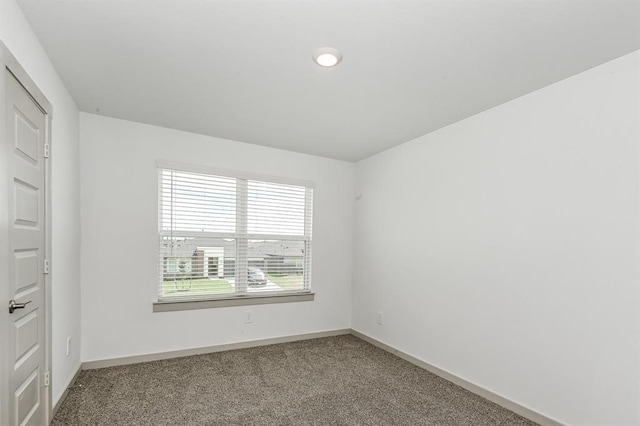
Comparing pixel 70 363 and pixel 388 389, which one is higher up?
pixel 70 363

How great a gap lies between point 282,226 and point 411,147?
6.03 ft

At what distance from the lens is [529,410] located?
2453 millimetres

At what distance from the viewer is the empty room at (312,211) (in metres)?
1.84

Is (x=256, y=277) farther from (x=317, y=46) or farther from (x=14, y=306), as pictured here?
(x=317, y=46)

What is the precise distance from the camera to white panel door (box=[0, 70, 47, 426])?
5.56ft

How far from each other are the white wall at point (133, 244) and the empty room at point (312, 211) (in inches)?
0.8

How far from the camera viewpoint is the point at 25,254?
188 centimetres

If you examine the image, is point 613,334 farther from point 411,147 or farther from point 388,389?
point 411,147

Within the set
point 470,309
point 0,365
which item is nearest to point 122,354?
point 0,365

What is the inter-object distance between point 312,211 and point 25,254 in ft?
9.89

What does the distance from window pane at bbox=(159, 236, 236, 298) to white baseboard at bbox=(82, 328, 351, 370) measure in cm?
59

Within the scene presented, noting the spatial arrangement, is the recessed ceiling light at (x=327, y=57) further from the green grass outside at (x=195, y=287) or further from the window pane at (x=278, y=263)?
the green grass outside at (x=195, y=287)

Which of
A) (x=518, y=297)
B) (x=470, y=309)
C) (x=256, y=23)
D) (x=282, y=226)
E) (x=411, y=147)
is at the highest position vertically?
(x=256, y=23)

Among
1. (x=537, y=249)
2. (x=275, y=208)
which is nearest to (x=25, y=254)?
(x=275, y=208)
